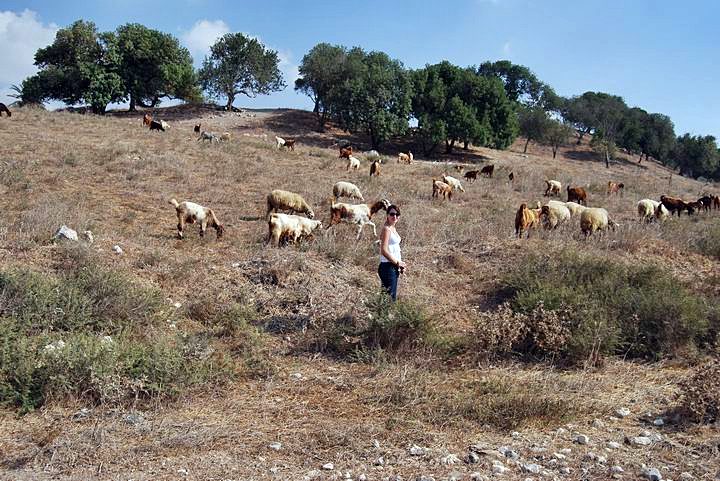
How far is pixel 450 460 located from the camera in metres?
4.10

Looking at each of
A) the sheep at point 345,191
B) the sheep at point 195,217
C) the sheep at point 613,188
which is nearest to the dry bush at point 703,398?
the sheep at point 195,217

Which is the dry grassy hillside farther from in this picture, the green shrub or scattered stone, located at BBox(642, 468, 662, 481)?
the green shrub

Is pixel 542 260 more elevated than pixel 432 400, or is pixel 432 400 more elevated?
pixel 542 260

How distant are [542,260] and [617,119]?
64.3 m

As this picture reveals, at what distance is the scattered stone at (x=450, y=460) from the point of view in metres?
4.09

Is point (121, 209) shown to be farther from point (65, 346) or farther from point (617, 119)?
point (617, 119)

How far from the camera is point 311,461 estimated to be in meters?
4.09

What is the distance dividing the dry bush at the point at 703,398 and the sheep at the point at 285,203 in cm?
924

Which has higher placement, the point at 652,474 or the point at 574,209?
the point at 574,209

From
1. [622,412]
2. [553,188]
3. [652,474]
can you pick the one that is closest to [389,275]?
[622,412]

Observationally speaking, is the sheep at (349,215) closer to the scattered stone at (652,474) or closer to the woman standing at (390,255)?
the woman standing at (390,255)

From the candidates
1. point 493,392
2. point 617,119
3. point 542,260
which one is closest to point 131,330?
point 493,392

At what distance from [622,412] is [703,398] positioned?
2.17 ft

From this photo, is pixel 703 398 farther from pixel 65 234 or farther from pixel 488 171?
pixel 488 171
